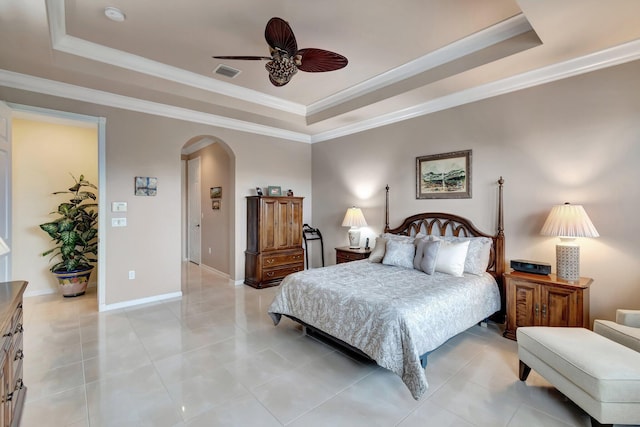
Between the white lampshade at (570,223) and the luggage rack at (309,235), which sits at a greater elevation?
the white lampshade at (570,223)

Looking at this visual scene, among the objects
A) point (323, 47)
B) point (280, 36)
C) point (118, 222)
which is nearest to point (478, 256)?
point (323, 47)

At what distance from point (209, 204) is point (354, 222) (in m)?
3.29

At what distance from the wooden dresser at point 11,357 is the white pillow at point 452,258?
344 cm

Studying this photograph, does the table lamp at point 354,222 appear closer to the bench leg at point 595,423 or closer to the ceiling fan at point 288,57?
the ceiling fan at point 288,57

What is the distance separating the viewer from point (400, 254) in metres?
3.71

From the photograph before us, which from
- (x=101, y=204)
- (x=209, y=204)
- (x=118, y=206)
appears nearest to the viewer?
(x=101, y=204)

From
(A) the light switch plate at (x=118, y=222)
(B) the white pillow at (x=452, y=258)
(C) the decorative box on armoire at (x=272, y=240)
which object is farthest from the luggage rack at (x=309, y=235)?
(A) the light switch plate at (x=118, y=222)

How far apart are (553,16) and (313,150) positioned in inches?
171

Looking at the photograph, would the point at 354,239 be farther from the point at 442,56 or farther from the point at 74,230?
the point at 74,230

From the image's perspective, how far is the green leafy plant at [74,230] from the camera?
14.2ft

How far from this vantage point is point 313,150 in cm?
611

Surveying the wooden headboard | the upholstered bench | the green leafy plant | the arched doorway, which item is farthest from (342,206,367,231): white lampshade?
the green leafy plant

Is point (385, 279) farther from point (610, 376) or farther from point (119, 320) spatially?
point (119, 320)

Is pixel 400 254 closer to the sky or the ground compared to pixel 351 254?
closer to the sky
